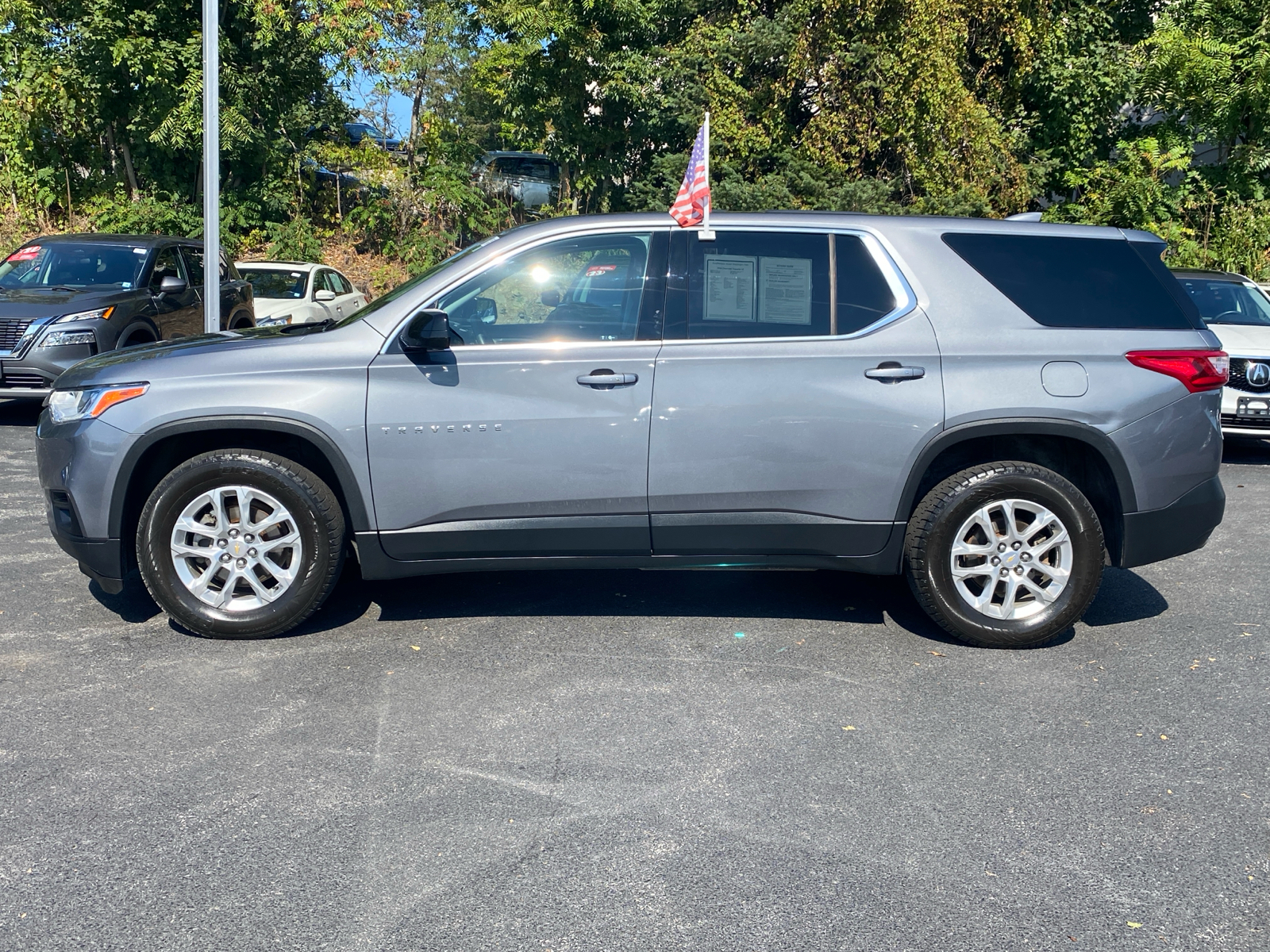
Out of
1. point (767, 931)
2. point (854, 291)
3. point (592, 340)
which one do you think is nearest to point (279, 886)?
point (767, 931)

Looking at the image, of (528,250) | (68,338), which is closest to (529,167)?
(68,338)

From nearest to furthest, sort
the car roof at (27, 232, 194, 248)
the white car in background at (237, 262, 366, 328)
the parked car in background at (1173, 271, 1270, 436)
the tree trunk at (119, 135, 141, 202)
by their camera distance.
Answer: the parked car in background at (1173, 271, 1270, 436)
the car roof at (27, 232, 194, 248)
the white car in background at (237, 262, 366, 328)
the tree trunk at (119, 135, 141, 202)

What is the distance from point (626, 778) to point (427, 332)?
6.61 ft

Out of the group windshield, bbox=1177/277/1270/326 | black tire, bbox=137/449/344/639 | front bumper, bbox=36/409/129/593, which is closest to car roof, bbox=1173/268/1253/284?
windshield, bbox=1177/277/1270/326

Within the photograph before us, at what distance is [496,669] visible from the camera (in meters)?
4.69

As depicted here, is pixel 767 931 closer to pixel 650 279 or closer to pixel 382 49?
pixel 650 279

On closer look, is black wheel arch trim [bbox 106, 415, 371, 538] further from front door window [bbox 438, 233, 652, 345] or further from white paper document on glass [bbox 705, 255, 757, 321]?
white paper document on glass [bbox 705, 255, 757, 321]

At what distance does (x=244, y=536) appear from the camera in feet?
16.1

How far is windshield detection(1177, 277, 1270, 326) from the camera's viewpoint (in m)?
10.8

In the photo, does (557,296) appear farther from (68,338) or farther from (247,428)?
(68,338)

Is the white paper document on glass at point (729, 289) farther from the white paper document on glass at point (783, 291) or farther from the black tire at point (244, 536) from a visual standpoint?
the black tire at point (244, 536)

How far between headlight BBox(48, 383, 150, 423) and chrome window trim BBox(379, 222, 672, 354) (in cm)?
109

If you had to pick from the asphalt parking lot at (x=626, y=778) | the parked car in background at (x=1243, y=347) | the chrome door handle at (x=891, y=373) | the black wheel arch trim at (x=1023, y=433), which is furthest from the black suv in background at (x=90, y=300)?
the parked car in background at (x=1243, y=347)

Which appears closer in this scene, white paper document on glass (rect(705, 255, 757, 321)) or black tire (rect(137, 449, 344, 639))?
black tire (rect(137, 449, 344, 639))
